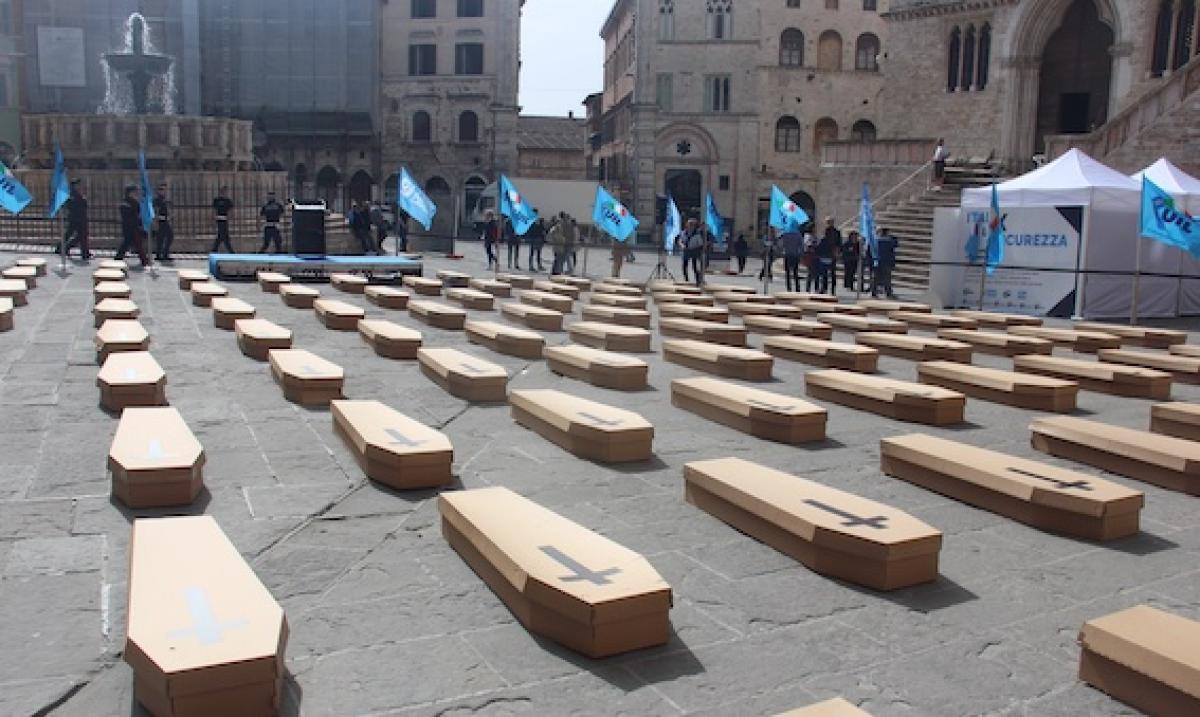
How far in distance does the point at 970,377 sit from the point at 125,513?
745cm

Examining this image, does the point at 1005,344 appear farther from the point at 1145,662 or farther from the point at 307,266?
the point at 307,266

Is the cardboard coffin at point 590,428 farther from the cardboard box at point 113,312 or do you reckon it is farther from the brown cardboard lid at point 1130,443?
the cardboard box at point 113,312

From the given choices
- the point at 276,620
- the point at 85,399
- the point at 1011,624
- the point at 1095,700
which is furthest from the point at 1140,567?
the point at 85,399

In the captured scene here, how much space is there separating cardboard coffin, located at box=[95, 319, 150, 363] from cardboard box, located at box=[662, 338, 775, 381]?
5.51m

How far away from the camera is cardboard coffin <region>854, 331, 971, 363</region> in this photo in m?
12.1

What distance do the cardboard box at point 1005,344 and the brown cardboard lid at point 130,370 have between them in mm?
9033

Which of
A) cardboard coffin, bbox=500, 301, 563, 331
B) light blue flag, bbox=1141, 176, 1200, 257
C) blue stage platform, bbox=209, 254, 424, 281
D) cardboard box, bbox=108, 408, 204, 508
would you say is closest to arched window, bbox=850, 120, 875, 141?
blue stage platform, bbox=209, 254, 424, 281

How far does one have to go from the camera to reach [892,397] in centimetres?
880

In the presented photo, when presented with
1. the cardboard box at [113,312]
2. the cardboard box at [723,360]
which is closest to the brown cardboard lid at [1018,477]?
the cardboard box at [723,360]

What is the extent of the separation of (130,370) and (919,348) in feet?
27.6

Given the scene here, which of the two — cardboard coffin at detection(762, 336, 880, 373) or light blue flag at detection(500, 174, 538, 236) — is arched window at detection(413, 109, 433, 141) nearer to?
light blue flag at detection(500, 174, 538, 236)

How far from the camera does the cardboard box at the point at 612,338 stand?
40.0 feet

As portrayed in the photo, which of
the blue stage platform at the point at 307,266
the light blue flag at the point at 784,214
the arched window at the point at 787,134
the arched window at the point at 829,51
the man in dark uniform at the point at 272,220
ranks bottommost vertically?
the blue stage platform at the point at 307,266

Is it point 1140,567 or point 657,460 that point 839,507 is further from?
point 657,460
